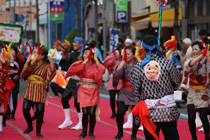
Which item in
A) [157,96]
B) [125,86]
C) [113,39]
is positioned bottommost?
[125,86]

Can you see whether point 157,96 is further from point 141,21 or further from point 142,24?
point 141,21

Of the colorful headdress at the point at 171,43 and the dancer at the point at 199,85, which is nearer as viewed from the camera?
the dancer at the point at 199,85

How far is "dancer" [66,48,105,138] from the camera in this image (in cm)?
917

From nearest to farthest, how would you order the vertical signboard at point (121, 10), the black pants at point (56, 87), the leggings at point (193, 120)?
the leggings at point (193, 120) < the black pants at point (56, 87) < the vertical signboard at point (121, 10)

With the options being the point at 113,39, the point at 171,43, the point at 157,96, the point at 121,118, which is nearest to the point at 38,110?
the point at 121,118

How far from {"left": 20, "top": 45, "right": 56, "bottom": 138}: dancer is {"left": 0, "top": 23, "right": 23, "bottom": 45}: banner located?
208 inches

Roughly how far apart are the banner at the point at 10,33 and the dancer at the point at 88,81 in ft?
18.9

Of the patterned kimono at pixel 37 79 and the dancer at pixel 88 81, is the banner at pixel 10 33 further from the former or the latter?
the dancer at pixel 88 81

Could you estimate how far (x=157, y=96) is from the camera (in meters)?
5.82

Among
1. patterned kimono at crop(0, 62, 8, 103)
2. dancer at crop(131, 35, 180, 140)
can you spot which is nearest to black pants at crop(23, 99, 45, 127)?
patterned kimono at crop(0, 62, 8, 103)

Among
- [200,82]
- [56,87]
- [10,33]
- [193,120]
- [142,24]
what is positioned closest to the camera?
[193,120]

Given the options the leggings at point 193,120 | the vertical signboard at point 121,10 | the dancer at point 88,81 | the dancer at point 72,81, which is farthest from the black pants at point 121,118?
the vertical signboard at point 121,10

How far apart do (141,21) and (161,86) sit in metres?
20.6

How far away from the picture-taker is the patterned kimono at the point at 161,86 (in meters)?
5.81
